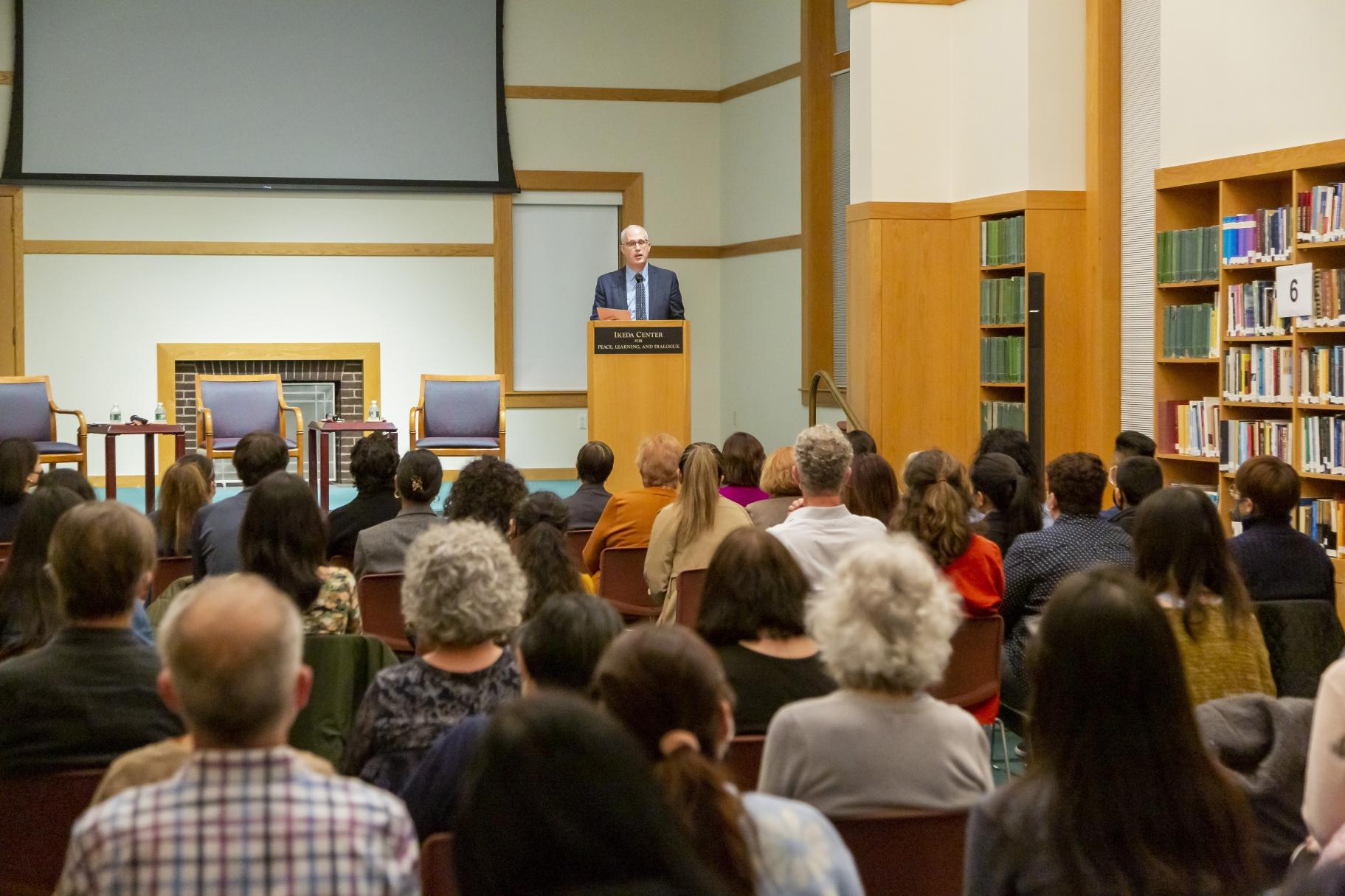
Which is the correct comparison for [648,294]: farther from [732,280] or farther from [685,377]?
[732,280]

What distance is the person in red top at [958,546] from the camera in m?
3.89

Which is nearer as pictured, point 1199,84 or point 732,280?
point 1199,84

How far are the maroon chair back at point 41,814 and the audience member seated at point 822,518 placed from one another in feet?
6.86

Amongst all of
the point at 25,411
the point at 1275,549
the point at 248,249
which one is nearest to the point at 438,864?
the point at 1275,549

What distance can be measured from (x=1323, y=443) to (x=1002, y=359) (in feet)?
7.77

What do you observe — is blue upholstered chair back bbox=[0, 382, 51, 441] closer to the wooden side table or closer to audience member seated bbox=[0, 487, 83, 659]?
the wooden side table

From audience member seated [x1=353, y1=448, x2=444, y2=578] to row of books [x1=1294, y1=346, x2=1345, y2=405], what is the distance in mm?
4014

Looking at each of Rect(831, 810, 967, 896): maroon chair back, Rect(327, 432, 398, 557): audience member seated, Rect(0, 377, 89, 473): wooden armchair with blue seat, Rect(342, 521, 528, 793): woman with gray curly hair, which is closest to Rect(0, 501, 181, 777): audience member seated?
Rect(342, 521, 528, 793): woman with gray curly hair

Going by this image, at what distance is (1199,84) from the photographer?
290 inches

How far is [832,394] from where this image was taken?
10539 millimetres

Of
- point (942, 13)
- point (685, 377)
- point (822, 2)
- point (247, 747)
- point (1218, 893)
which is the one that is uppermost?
point (822, 2)

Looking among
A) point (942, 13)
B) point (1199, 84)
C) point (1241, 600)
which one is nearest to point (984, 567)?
point (1241, 600)

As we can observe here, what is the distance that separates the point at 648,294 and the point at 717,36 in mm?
5342

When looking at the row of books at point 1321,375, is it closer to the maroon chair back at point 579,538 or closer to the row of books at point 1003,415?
the row of books at point 1003,415
